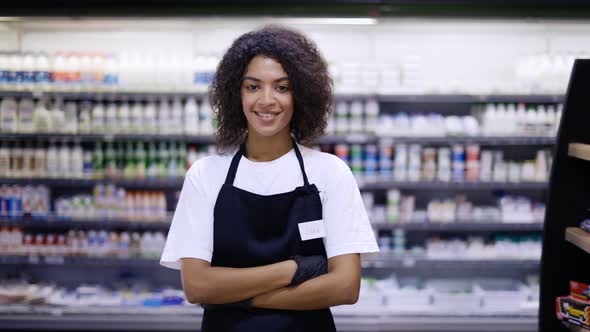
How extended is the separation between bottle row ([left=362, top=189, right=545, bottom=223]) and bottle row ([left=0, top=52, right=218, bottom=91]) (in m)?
1.57

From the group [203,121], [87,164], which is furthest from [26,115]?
[203,121]

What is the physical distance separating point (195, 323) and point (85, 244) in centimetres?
104

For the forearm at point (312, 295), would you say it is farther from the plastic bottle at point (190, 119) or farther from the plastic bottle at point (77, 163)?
the plastic bottle at point (77, 163)

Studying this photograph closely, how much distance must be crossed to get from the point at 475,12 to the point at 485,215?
4.89ft

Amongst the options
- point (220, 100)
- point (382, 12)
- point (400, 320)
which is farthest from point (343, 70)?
point (220, 100)

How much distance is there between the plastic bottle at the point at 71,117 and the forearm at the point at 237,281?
2899 mm

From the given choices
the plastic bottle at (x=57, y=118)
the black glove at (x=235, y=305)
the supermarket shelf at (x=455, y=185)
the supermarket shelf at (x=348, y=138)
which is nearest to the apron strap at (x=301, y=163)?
the black glove at (x=235, y=305)

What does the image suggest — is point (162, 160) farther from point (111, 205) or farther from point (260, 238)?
point (260, 238)

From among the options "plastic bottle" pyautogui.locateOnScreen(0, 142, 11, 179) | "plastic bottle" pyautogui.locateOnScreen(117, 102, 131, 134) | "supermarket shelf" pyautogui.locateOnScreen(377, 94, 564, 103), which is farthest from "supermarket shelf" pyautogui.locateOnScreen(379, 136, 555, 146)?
"plastic bottle" pyautogui.locateOnScreen(0, 142, 11, 179)

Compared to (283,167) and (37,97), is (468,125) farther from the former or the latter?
(37,97)

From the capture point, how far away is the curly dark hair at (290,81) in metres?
1.71

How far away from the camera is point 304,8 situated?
370cm

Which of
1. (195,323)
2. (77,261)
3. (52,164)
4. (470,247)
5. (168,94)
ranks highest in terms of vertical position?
(168,94)

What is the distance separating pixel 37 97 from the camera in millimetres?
4316
